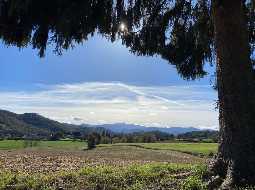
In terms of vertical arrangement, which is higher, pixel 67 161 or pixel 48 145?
pixel 48 145

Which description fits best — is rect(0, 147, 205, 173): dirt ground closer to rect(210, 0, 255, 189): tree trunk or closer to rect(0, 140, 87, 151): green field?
rect(210, 0, 255, 189): tree trunk

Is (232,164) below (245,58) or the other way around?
below

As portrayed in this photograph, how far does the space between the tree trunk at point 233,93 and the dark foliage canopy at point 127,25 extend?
2.26 metres

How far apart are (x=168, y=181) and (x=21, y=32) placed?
5279 millimetres

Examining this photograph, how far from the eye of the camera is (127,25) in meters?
15.5

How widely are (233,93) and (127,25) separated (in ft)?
11.0

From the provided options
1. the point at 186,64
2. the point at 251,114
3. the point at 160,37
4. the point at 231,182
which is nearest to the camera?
the point at 231,182

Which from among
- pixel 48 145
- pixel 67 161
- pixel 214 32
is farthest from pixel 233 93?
pixel 48 145

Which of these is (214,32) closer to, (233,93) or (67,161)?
(233,93)

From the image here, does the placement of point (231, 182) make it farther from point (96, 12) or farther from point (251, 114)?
point (96, 12)

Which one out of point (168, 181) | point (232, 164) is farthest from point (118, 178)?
point (232, 164)

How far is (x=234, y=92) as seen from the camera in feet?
45.9

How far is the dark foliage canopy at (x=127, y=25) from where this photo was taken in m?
14.3

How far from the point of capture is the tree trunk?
13.6 m
